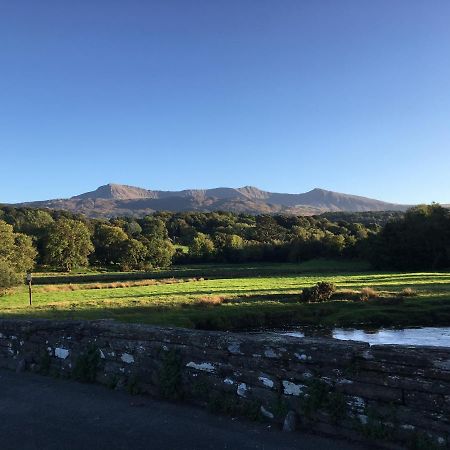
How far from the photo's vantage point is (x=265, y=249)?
Result: 12769 centimetres

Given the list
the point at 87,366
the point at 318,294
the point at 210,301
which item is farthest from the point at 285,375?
the point at 318,294

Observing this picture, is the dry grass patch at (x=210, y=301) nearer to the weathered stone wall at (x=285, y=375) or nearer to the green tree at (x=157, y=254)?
the weathered stone wall at (x=285, y=375)

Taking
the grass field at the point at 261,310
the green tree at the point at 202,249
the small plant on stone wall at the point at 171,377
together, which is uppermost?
the small plant on stone wall at the point at 171,377

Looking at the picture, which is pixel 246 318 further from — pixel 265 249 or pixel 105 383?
pixel 265 249

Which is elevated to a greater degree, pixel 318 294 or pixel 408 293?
pixel 318 294

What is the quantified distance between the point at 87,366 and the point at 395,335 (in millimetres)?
27721

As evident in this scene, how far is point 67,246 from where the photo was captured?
345ft

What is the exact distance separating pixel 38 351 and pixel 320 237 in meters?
118

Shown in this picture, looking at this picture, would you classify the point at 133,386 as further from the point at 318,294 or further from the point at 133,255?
the point at 133,255

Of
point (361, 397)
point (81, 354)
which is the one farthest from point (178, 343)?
point (361, 397)

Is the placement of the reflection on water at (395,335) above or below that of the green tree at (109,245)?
below

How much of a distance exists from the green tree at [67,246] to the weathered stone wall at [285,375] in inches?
3973

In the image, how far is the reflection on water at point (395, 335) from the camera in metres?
29.2

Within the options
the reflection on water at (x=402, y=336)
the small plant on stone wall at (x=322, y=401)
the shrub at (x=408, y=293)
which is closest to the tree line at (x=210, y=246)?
the shrub at (x=408, y=293)
